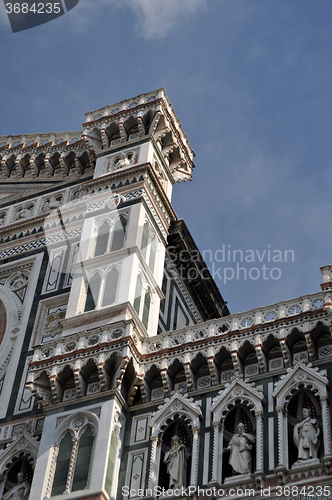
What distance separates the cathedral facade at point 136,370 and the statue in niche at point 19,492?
0.03 meters

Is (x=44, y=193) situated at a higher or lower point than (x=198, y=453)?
higher

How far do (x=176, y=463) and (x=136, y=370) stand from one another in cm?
220

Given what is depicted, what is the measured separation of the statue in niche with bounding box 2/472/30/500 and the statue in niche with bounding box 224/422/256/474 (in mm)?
3672

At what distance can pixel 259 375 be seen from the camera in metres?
16.0

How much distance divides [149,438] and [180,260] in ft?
24.6

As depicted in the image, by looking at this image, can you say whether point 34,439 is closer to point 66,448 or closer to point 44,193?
point 66,448

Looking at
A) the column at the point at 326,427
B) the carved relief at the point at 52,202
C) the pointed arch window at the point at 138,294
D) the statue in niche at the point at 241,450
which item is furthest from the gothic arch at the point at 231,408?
the carved relief at the point at 52,202

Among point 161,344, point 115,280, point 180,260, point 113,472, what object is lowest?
point 113,472

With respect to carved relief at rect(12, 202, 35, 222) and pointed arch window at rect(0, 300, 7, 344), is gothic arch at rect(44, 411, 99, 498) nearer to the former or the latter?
pointed arch window at rect(0, 300, 7, 344)

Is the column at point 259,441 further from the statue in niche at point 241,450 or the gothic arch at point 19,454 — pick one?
the gothic arch at point 19,454

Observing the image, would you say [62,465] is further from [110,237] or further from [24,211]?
[24,211]

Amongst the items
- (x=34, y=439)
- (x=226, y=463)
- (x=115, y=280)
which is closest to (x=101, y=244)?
(x=115, y=280)

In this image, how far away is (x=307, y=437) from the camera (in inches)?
573

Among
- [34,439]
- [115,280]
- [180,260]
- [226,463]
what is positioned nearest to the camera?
[226,463]
